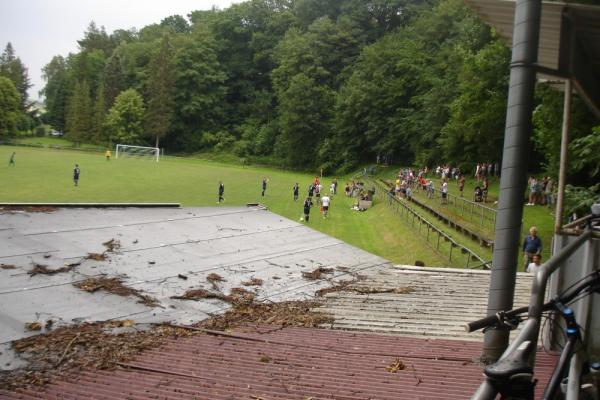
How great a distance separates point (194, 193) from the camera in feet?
110

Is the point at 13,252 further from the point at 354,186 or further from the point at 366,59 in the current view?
the point at 366,59

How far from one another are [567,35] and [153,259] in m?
10.1

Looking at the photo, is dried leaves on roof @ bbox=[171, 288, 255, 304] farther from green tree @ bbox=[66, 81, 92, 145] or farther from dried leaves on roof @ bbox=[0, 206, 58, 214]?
green tree @ bbox=[66, 81, 92, 145]

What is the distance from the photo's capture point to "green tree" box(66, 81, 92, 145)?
243ft

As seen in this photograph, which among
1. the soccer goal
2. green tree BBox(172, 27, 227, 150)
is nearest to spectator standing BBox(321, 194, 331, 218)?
the soccer goal

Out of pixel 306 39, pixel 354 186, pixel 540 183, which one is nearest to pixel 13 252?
pixel 540 183

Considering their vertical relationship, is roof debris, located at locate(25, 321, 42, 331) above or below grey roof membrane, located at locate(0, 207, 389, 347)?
below

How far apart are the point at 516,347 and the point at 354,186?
38.5m

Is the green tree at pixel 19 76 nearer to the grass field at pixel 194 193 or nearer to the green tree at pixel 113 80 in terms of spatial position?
the green tree at pixel 113 80

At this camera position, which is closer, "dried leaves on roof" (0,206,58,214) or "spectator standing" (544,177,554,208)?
"dried leaves on roof" (0,206,58,214)

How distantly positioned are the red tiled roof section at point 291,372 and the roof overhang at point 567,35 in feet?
11.1

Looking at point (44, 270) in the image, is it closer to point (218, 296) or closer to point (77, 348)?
point (218, 296)

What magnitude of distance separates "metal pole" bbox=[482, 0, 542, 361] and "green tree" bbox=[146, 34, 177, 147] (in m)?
73.9

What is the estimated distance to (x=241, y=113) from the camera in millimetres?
83375
